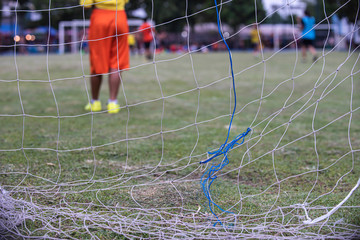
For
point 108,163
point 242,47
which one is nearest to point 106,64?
point 108,163

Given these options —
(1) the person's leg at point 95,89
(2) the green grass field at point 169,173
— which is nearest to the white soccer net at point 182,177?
(2) the green grass field at point 169,173

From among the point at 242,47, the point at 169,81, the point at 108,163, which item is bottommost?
the point at 242,47

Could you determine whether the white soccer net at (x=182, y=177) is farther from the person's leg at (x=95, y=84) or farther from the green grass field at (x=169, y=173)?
the person's leg at (x=95, y=84)

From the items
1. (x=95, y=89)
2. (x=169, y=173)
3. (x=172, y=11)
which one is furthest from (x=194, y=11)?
(x=169, y=173)

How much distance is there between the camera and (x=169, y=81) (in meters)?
7.64

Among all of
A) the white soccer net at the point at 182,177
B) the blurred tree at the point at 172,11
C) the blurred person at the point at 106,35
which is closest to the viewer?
the white soccer net at the point at 182,177

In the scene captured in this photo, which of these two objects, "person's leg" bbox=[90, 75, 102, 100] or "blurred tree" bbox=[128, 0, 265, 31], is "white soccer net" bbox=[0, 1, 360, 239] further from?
"blurred tree" bbox=[128, 0, 265, 31]

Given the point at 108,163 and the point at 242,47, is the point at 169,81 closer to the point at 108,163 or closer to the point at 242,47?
the point at 108,163

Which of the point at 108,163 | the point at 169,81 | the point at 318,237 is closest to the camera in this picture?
the point at 318,237

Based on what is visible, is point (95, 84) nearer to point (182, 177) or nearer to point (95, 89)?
point (95, 89)

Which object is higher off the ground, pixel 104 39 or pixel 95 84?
pixel 104 39

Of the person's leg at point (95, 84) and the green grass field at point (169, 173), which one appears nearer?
the green grass field at point (169, 173)

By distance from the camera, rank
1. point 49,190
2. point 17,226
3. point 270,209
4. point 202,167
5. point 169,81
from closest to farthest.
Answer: point 17,226
point 270,209
point 49,190
point 202,167
point 169,81

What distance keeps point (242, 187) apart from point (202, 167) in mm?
336
